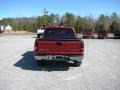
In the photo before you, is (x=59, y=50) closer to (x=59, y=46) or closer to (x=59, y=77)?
(x=59, y=46)

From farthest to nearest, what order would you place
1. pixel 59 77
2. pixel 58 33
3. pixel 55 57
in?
1. pixel 58 33
2. pixel 55 57
3. pixel 59 77

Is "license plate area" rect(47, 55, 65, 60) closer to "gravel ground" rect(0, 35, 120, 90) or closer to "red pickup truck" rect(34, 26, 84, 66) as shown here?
"red pickup truck" rect(34, 26, 84, 66)

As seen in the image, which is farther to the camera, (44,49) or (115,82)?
(44,49)

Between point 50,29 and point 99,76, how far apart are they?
4.32 m

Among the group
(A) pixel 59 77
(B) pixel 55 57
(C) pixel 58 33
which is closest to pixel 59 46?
(B) pixel 55 57

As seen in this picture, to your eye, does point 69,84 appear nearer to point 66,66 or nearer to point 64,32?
point 66,66

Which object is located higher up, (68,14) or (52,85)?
(68,14)

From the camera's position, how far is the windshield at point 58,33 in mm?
13336

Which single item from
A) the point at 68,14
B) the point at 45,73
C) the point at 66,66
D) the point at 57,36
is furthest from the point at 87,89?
the point at 68,14

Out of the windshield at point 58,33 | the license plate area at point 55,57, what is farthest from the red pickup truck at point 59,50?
the windshield at point 58,33

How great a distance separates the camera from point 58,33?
44.0ft

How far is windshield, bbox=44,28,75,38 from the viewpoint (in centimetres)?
1334

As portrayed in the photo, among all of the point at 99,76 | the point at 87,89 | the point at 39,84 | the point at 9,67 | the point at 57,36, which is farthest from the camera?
the point at 57,36

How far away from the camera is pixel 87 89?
7.91 metres
